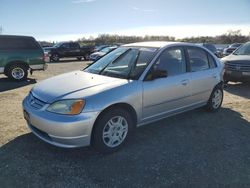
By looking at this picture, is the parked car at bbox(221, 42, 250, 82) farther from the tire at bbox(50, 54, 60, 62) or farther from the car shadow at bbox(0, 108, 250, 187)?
the tire at bbox(50, 54, 60, 62)

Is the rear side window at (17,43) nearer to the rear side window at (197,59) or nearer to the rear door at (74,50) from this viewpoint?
the rear side window at (197,59)

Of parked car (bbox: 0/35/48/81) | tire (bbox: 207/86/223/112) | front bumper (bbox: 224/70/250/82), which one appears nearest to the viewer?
tire (bbox: 207/86/223/112)

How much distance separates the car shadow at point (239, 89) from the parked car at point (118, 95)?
3238 millimetres

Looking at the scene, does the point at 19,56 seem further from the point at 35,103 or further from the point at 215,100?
the point at 215,100

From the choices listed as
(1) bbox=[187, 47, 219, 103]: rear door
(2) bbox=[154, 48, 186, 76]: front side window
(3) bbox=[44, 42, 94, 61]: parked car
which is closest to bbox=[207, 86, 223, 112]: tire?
(1) bbox=[187, 47, 219, 103]: rear door

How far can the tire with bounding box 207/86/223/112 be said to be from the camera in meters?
6.30

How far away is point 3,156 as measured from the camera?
4098mm

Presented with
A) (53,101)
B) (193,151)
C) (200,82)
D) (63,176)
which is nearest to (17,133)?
(53,101)

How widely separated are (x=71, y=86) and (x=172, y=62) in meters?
2.00

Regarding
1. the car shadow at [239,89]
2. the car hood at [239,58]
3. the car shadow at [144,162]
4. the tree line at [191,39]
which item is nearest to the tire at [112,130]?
the car shadow at [144,162]

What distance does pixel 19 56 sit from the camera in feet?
37.9

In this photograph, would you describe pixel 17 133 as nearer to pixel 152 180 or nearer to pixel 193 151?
pixel 152 180

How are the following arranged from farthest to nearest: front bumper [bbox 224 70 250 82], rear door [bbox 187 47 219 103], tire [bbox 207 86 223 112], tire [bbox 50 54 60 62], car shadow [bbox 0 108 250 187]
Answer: tire [bbox 50 54 60 62] < front bumper [bbox 224 70 250 82] < tire [bbox 207 86 223 112] < rear door [bbox 187 47 219 103] < car shadow [bbox 0 108 250 187]

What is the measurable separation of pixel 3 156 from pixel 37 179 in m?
0.94
